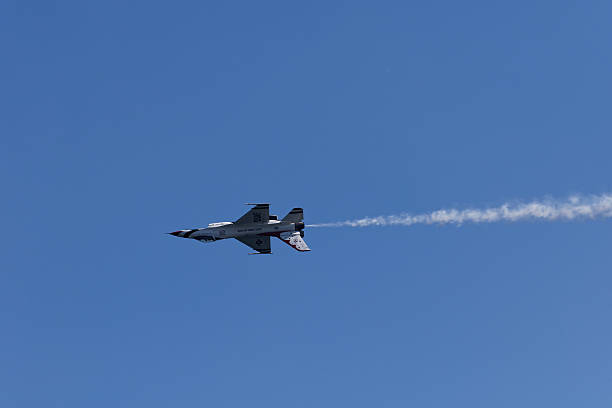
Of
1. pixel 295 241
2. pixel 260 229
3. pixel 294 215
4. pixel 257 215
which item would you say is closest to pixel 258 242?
pixel 260 229

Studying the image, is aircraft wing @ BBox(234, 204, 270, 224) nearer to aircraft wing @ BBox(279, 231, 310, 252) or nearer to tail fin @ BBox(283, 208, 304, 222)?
tail fin @ BBox(283, 208, 304, 222)

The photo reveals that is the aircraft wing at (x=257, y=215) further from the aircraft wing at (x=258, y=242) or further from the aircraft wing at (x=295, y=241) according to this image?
the aircraft wing at (x=295, y=241)

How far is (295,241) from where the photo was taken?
100 meters

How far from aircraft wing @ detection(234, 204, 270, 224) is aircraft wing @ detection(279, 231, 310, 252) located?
12.5 feet

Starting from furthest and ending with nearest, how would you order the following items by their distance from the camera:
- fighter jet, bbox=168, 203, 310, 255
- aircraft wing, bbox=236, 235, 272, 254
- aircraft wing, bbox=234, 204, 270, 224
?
aircraft wing, bbox=236, 235, 272, 254, fighter jet, bbox=168, 203, 310, 255, aircraft wing, bbox=234, 204, 270, 224

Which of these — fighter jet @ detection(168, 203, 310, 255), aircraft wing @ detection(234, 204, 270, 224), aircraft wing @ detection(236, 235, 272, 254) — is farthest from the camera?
aircraft wing @ detection(236, 235, 272, 254)

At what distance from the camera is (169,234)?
103 meters

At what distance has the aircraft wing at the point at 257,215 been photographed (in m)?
99.0

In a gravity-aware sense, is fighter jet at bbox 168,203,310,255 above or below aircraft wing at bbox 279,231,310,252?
above

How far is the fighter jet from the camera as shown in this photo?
10000 centimetres

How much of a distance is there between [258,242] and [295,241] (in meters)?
5.93

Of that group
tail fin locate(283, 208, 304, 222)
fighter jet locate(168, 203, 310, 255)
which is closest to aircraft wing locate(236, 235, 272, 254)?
fighter jet locate(168, 203, 310, 255)

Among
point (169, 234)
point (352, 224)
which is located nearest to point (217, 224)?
point (169, 234)

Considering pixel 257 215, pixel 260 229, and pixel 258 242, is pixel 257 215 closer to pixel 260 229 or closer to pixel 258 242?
pixel 260 229
